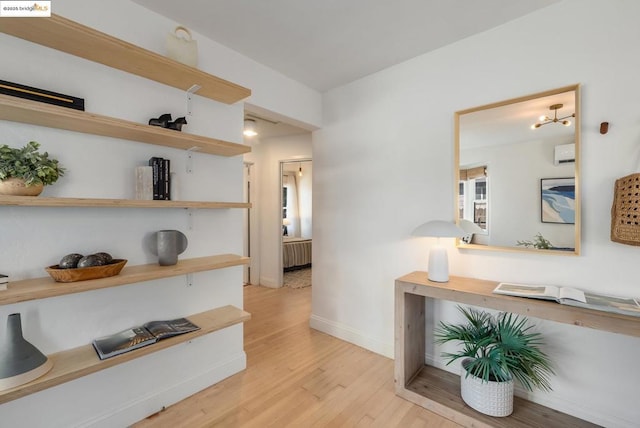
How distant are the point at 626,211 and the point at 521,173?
0.56 metres

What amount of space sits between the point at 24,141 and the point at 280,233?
135 inches

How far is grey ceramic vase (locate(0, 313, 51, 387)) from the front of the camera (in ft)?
3.93

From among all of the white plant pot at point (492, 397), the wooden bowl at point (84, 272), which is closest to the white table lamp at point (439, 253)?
the white plant pot at point (492, 397)

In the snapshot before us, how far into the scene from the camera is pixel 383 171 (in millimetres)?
2584

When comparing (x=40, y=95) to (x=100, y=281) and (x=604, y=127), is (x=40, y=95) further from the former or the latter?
(x=604, y=127)

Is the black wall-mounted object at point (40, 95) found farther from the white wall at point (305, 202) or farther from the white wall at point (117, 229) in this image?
the white wall at point (305, 202)

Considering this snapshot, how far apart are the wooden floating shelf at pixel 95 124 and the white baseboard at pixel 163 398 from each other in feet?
5.12

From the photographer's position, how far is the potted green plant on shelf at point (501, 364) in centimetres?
172

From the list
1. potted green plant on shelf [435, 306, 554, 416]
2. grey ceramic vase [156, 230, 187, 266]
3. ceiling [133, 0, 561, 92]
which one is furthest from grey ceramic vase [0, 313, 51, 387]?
potted green plant on shelf [435, 306, 554, 416]

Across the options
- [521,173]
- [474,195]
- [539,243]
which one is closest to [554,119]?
[521,173]

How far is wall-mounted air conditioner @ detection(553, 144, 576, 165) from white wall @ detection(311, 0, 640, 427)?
0.07 meters

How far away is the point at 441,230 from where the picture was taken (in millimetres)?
1938

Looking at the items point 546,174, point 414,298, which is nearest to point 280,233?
point 414,298

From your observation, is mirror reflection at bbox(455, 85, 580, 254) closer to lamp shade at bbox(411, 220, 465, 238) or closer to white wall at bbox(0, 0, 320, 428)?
lamp shade at bbox(411, 220, 465, 238)
